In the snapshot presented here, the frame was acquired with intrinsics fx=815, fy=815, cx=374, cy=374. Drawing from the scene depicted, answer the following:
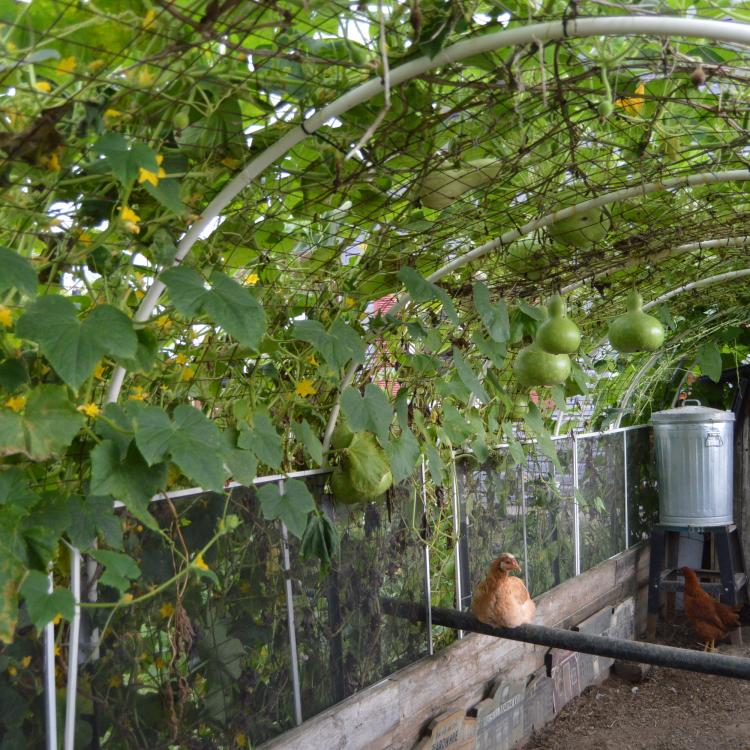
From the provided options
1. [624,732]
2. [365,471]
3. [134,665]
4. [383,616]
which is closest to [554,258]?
[365,471]

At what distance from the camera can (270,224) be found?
1.91 meters

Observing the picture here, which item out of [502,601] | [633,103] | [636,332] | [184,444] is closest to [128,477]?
[184,444]

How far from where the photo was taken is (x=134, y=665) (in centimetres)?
181

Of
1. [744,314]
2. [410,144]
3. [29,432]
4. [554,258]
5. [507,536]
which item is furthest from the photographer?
[744,314]

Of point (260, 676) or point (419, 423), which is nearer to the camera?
point (260, 676)

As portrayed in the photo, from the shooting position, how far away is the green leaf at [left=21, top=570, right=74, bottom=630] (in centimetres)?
121

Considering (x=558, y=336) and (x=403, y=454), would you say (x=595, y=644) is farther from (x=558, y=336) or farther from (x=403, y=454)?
(x=558, y=336)

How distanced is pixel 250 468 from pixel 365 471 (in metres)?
0.65

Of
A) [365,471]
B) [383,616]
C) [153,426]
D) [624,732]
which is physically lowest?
[624,732]

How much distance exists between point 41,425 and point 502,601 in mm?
1798

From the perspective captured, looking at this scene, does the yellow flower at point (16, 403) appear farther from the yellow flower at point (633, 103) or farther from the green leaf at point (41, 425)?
the yellow flower at point (633, 103)

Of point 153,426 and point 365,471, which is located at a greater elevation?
point 153,426

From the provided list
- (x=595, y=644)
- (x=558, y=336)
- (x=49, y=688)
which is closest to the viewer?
(x=49, y=688)

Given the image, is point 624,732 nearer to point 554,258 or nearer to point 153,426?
point 554,258
